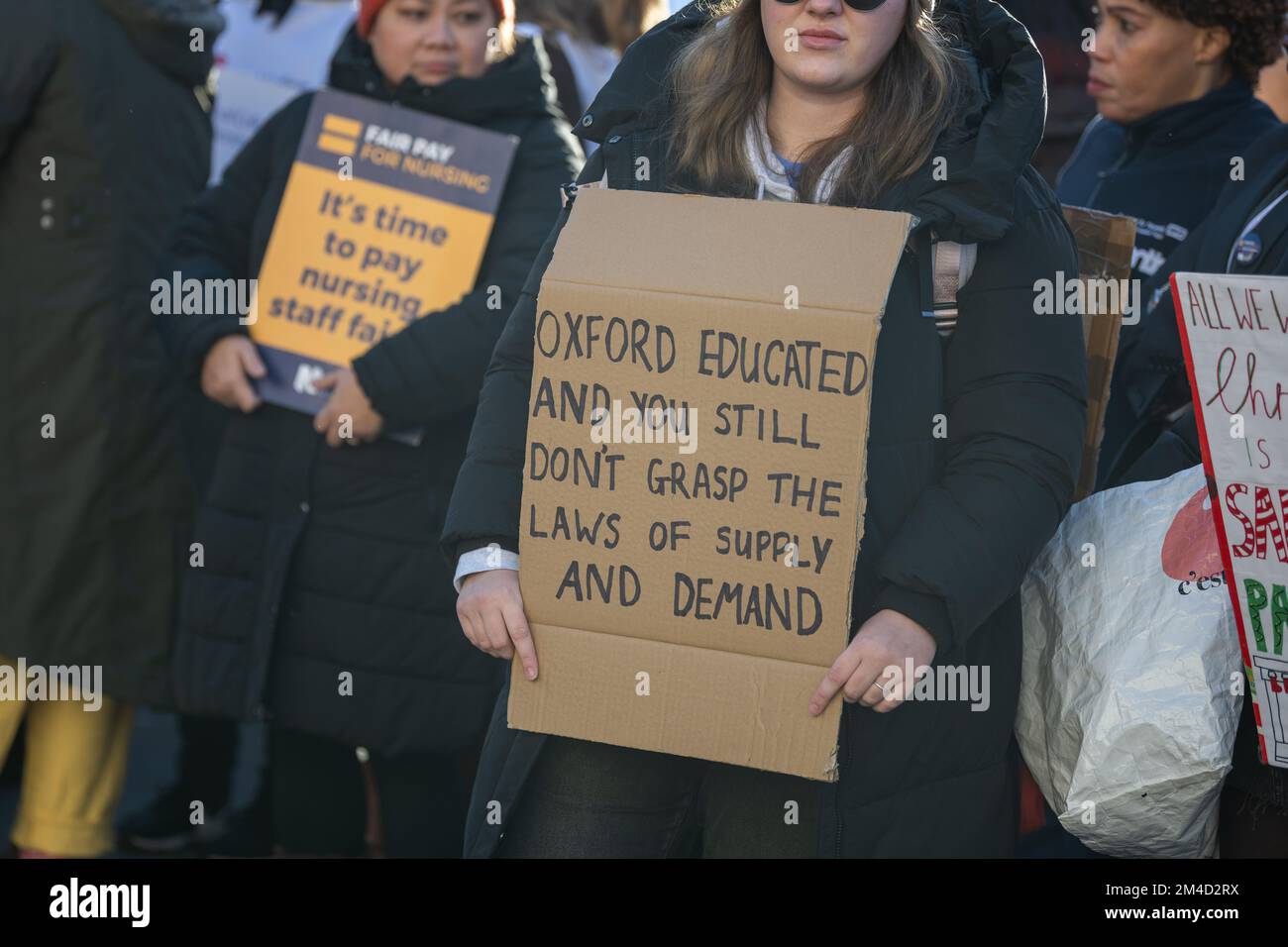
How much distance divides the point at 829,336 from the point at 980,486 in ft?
1.05

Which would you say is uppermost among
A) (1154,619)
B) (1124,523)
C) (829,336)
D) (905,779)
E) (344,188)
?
(344,188)

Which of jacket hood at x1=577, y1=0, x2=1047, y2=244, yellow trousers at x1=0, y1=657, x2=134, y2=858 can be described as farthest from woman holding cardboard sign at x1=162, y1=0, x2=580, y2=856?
jacket hood at x1=577, y1=0, x2=1047, y2=244

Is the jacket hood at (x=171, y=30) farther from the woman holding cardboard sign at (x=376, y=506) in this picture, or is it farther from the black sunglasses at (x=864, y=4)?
the black sunglasses at (x=864, y=4)

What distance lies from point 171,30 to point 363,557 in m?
1.37

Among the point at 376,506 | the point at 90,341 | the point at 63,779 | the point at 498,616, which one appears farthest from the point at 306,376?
the point at 498,616

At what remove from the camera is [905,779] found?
236 centimetres

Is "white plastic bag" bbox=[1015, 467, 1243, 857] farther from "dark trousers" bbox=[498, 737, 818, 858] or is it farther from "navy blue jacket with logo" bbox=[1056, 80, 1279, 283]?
A: "navy blue jacket with logo" bbox=[1056, 80, 1279, 283]

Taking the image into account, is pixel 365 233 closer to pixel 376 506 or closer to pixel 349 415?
pixel 349 415

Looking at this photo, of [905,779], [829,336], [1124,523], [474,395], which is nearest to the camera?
[829,336]

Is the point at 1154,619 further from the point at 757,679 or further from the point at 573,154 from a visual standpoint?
the point at 573,154

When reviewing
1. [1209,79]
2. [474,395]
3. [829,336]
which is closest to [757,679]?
[829,336]

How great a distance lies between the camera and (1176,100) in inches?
145

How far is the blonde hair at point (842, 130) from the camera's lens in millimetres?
2395

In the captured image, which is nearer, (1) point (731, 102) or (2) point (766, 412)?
(2) point (766, 412)
